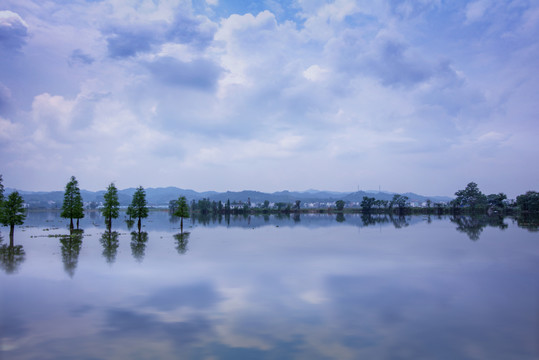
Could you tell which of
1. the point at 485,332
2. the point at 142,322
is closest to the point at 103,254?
the point at 142,322

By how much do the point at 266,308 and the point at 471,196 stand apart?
651 ft

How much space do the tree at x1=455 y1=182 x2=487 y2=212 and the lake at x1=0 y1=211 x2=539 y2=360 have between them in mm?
168844

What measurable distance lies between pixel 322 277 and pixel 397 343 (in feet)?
39.5

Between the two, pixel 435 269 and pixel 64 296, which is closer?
pixel 64 296

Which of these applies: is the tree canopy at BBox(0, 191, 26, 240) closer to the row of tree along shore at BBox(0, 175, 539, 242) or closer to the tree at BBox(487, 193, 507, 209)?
the row of tree along shore at BBox(0, 175, 539, 242)

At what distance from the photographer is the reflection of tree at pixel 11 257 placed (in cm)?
2725

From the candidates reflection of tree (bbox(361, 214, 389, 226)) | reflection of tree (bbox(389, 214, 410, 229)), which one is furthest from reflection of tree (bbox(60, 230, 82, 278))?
reflection of tree (bbox(361, 214, 389, 226))

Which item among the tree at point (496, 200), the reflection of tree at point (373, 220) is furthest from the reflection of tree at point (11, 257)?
the tree at point (496, 200)

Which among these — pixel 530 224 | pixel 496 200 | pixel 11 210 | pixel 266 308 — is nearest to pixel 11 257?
pixel 11 210

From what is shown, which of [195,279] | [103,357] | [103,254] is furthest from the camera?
[103,254]

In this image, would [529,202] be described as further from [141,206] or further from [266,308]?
[266,308]

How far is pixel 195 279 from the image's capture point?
24250mm

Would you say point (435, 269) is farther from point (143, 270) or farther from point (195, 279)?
point (143, 270)

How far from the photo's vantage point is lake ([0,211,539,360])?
12724mm
